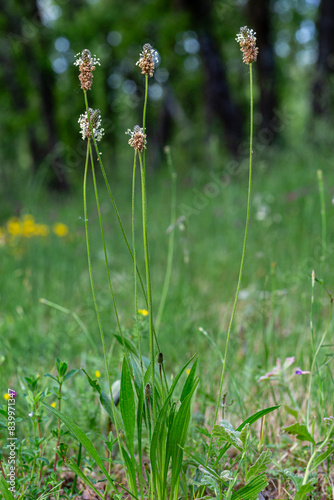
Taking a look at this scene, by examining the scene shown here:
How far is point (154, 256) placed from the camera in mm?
3756

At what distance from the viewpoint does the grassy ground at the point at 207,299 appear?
1.45 meters

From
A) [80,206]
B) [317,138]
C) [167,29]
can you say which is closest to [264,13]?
[167,29]

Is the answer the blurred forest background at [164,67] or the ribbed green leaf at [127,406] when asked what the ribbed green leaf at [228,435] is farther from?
the blurred forest background at [164,67]

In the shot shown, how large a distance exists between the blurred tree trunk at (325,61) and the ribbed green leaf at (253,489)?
6.80 m

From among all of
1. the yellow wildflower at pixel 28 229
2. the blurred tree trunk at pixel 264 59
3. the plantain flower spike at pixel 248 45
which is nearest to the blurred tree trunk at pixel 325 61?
the blurred tree trunk at pixel 264 59

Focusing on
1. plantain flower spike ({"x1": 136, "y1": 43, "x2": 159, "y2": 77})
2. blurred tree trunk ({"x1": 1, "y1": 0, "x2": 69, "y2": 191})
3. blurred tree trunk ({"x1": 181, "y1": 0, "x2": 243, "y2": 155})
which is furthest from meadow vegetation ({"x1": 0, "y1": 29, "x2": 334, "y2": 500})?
blurred tree trunk ({"x1": 1, "y1": 0, "x2": 69, "y2": 191})

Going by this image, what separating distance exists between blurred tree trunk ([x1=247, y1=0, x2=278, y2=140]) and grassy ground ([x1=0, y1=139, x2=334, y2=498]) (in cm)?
245

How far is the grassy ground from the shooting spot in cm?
145

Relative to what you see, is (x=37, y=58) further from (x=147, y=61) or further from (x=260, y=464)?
(x=260, y=464)

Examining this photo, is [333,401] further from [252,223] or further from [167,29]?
[167,29]

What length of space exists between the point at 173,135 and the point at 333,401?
1330 cm

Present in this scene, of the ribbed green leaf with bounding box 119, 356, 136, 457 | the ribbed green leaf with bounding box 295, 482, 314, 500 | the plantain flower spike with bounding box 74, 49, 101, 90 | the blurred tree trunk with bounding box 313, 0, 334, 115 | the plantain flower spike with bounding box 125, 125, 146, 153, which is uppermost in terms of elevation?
the blurred tree trunk with bounding box 313, 0, 334, 115

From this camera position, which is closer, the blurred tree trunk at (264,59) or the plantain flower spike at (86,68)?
the plantain flower spike at (86,68)

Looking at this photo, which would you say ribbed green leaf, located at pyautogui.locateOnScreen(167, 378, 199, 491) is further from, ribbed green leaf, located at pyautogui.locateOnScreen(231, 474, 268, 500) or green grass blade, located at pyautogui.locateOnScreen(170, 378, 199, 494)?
ribbed green leaf, located at pyautogui.locateOnScreen(231, 474, 268, 500)
